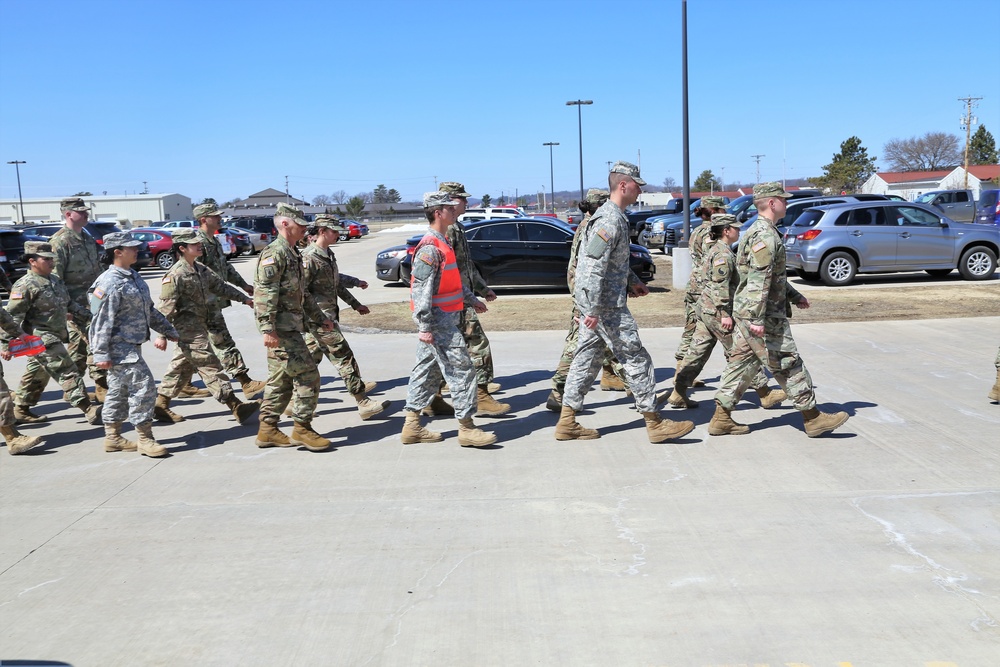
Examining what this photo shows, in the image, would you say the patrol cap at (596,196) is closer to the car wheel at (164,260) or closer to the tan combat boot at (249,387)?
the tan combat boot at (249,387)

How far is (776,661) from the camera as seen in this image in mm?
3518

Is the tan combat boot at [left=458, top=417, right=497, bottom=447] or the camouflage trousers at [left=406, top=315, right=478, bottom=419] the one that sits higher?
the camouflage trousers at [left=406, top=315, right=478, bottom=419]

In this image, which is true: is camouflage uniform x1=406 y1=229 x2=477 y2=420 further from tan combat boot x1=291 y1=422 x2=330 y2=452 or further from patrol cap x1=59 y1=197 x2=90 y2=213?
A: patrol cap x1=59 y1=197 x2=90 y2=213

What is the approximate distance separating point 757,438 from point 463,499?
2457mm

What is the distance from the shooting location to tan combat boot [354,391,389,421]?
303 inches

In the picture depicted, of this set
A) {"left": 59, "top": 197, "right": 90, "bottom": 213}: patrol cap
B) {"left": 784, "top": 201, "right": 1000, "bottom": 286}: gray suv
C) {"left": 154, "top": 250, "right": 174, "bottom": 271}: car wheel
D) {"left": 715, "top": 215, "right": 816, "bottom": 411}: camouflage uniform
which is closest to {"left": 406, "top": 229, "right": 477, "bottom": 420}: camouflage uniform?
{"left": 715, "top": 215, "right": 816, "bottom": 411}: camouflage uniform

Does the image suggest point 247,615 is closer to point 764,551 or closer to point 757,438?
point 764,551

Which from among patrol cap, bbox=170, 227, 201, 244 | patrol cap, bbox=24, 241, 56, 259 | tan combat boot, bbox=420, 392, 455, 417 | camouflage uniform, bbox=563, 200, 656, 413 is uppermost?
patrol cap, bbox=170, 227, 201, 244

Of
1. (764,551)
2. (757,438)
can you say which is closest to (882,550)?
(764,551)

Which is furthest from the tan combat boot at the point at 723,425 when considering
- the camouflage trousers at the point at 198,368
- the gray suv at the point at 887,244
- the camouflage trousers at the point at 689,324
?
the gray suv at the point at 887,244

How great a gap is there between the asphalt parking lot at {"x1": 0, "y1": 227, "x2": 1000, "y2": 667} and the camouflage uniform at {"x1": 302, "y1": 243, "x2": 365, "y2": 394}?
1.73 ft

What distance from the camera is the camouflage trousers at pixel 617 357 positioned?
Result: 6.50 metres

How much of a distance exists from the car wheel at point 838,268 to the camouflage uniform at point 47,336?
13.8 metres

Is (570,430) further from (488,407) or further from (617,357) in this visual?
(488,407)
